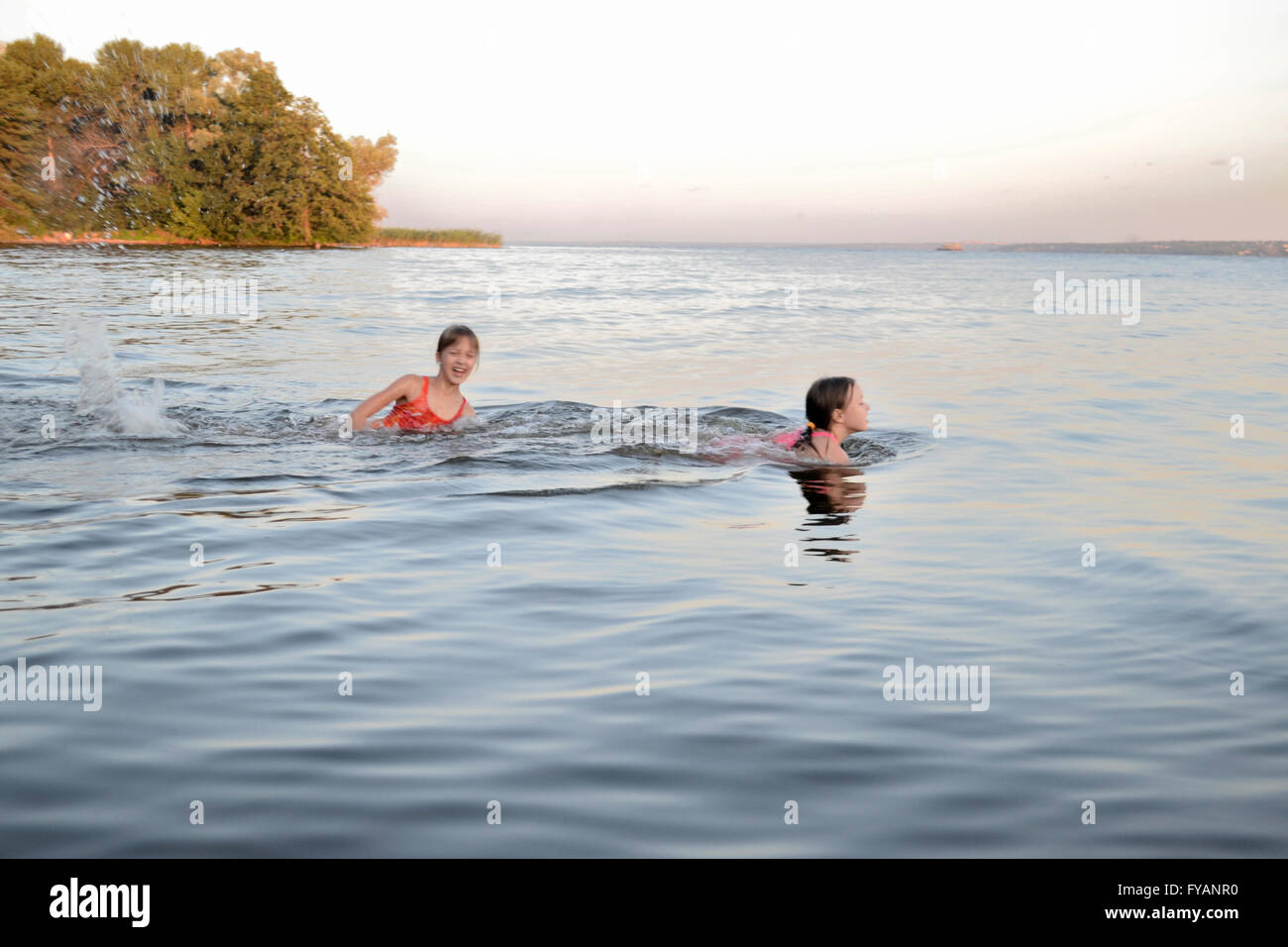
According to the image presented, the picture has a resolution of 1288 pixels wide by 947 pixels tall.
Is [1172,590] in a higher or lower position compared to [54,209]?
lower

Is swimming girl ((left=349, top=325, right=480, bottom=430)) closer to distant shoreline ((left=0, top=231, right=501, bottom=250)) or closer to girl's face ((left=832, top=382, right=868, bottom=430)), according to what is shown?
girl's face ((left=832, top=382, right=868, bottom=430))

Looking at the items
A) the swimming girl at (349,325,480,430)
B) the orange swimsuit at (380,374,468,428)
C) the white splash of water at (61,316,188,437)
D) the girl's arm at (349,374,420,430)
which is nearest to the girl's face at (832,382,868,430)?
the swimming girl at (349,325,480,430)

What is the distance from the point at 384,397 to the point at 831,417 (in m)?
4.48

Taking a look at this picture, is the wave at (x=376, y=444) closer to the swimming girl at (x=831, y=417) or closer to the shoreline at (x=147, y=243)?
the swimming girl at (x=831, y=417)

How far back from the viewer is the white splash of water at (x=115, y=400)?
1102 cm

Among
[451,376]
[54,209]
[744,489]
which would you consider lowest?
[744,489]

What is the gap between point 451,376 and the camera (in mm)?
11055

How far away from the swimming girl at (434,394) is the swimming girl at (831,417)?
11.2ft

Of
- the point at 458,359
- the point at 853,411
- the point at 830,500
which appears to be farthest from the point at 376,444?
the point at 853,411

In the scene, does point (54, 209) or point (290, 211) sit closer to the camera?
point (54, 209)

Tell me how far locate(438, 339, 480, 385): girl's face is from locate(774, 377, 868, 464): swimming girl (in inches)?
134
